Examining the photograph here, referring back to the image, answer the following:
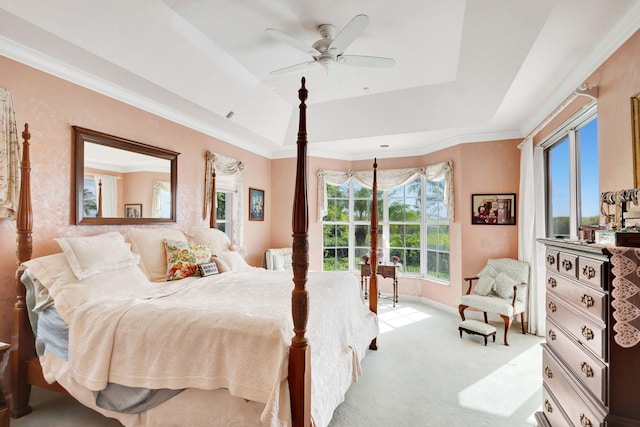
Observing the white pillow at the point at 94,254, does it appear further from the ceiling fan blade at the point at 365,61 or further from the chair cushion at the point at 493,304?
the chair cushion at the point at 493,304

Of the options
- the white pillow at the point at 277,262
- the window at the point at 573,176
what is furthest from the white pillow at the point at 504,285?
the white pillow at the point at 277,262

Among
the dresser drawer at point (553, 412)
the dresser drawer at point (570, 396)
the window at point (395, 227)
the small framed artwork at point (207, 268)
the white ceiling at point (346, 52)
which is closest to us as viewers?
the dresser drawer at point (570, 396)

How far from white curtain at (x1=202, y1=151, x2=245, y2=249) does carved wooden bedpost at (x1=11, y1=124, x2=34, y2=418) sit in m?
2.04

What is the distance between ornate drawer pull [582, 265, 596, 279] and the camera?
1.42 metres

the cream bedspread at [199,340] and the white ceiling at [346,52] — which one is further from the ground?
the white ceiling at [346,52]

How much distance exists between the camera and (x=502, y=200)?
451 centimetres

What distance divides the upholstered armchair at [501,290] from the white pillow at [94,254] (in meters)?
3.91

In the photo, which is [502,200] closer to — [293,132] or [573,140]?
[573,140]

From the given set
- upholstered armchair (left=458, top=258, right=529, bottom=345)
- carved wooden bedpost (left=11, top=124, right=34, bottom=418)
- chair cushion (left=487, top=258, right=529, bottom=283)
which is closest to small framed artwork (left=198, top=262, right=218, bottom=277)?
carved wooden bedpost (left=11, top=124, right=34, bottom=418)

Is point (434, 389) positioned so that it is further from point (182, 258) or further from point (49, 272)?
point (49, 272)

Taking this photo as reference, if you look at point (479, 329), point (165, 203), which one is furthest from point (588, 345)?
point (165, 203)

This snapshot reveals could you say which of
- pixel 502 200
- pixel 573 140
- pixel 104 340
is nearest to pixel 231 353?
pixel 104 340

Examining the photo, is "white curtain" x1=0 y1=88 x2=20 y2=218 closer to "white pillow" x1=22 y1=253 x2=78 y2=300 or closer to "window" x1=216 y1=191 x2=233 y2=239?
"white pillow" x1=22 y1=253 x2=78 y2=300

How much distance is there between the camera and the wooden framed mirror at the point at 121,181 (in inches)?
112
